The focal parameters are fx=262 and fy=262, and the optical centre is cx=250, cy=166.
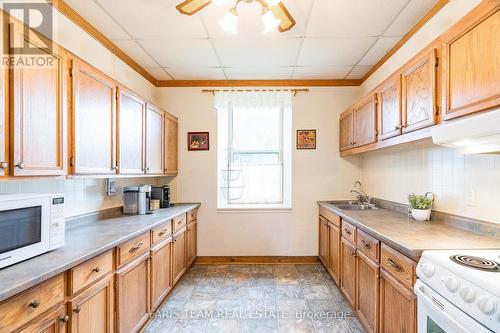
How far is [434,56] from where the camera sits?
66.4 inches

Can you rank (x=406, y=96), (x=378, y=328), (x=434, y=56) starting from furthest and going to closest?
1. (x=406, y=96)
2. (x=378, y=328)
3. (x=434, y=56)

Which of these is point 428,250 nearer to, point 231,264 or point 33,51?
point 33,51

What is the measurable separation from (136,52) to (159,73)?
2.04ft

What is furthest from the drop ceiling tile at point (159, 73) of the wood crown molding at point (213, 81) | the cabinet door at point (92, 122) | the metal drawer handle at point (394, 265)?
the metal drawer handle at point (394, 265)

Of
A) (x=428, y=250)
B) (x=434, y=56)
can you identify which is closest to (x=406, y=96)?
(x=434, y=56)

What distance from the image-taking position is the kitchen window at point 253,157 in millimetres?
3814

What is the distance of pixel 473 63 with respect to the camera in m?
1.40

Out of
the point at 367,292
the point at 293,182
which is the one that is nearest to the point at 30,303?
the point at 367,292

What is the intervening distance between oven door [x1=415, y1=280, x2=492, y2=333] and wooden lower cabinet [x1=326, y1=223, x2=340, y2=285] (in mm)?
1459

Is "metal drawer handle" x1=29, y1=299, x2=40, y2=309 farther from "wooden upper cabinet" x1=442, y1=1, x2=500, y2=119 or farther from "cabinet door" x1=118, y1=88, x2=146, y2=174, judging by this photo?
"wooden upper cabinet" x1=442, y1=1, x2=500, y2=119

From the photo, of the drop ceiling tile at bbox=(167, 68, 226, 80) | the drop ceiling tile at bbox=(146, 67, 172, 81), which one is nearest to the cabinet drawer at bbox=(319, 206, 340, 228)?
the drop ceiling tile at bbox=(167, 68, 226, 80)

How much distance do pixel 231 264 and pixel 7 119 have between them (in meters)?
2.98

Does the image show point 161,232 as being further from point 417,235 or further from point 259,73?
point 259,73

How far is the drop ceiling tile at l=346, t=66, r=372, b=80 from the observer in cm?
324
